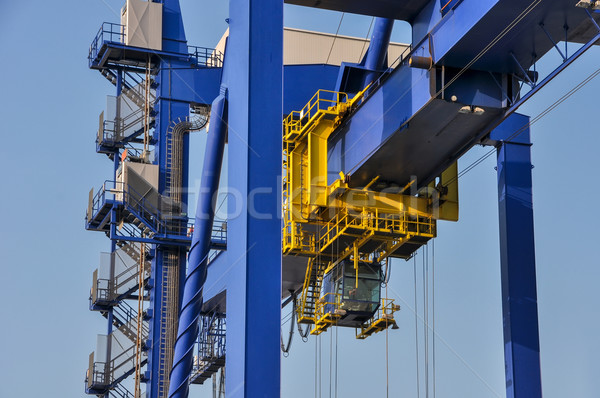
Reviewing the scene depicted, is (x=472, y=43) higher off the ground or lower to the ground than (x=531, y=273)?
higher

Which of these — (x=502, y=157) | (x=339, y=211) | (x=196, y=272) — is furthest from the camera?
(x=339, y=211)

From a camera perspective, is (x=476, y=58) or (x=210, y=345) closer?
(x=476, y=58)

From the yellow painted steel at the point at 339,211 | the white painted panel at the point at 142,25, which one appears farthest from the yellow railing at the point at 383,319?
the white painted panel at the point at 142,25

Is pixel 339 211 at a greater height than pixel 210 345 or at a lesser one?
greater

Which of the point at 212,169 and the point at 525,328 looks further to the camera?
the point at 525,328

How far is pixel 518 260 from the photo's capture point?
27047 mm

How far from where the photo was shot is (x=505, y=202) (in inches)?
1080

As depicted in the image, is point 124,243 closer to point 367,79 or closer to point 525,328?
point 367,79

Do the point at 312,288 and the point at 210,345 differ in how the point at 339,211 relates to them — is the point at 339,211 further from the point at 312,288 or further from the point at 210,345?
the point at 210,345

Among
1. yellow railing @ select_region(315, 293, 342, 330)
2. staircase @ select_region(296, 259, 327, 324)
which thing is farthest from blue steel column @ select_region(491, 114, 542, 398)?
staircase @ select_region(296, 259, 327, 324)

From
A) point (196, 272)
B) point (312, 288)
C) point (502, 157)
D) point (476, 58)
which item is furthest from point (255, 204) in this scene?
point (312, 288)

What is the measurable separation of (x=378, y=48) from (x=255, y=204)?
9.83 meters

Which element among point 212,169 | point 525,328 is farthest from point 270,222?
point 525,328

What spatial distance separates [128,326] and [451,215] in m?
12.9
